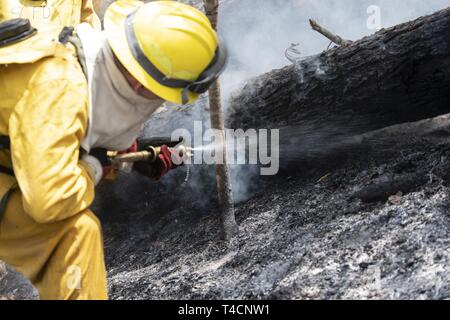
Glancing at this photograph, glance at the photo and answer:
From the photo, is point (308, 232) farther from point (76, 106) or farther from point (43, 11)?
point (43, 11)

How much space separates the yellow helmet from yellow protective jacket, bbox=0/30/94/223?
0.86ft

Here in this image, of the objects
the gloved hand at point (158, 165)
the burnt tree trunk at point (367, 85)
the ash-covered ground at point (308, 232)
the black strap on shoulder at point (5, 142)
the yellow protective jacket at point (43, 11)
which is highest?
the yellow protective jacket at point (43, 11)

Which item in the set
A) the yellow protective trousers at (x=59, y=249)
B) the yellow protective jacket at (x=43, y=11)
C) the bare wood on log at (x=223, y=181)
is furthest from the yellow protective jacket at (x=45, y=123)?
the yellow protective jacket at (x=43, y=11)

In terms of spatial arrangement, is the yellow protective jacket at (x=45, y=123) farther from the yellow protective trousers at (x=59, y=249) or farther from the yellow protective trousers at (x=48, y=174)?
the yellow protective trousers at (x=59, y=249)

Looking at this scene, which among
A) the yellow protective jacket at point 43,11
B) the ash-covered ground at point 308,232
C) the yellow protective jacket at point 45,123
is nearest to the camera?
the yellow protective jacket at point 45,123

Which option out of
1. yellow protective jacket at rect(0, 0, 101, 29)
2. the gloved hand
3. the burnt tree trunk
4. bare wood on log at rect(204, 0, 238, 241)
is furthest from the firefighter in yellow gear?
yellow protective jacket at rect(0, 0, 101, 29)

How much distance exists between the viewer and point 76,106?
251 centimetres

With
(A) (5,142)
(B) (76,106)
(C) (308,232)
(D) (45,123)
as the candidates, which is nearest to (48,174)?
(D) (45,123)

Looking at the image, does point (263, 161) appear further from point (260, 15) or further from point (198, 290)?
Result: point (260, 15)

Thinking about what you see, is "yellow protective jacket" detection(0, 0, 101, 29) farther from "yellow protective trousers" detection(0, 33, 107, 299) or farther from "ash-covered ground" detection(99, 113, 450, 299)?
"yellow protective trousers" detection(0, 33, 107, 299)

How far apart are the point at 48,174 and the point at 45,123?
211 millimetres

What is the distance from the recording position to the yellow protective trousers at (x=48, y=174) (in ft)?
7.93

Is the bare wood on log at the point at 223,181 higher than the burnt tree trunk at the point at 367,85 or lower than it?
lower
